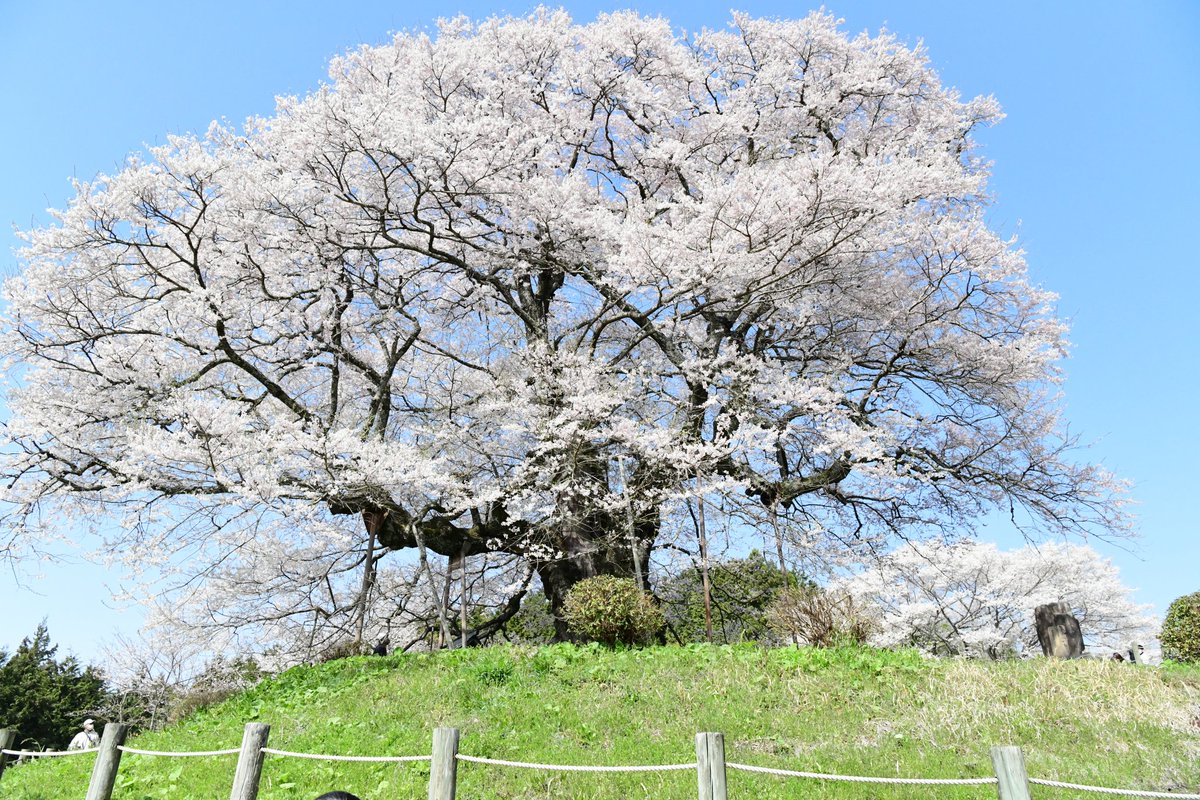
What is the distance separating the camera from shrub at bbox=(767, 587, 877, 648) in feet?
33.8

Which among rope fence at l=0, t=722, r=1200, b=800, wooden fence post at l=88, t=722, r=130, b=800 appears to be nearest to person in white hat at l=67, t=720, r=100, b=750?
rope fence at l=0, t=722, r=1200, b=800

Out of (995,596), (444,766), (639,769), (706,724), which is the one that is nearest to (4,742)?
(444,766)

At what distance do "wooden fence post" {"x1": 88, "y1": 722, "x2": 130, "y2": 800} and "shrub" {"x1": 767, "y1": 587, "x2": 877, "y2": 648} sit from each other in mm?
8031

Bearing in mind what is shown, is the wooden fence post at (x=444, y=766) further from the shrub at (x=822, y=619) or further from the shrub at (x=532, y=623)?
the shrub at (x=532, y=623)

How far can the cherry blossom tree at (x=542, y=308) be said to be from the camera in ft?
40.2

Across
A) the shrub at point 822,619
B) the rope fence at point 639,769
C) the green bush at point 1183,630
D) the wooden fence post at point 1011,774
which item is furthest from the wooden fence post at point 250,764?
the green bush at point 1183,630

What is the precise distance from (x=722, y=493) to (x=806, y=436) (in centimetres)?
259

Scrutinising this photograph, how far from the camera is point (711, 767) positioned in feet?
15.6

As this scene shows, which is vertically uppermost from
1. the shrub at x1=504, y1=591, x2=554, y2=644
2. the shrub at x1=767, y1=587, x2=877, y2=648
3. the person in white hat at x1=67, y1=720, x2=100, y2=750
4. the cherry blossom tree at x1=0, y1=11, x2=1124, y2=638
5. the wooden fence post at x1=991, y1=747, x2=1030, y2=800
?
the cherry blossom tree at x1=0, y1=11, x2=1124, y2=638

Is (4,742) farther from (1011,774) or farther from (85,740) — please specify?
(1011,774)

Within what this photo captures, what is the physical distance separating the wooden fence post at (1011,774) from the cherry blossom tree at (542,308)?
26.1 feet

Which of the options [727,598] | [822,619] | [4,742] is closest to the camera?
[4,742]

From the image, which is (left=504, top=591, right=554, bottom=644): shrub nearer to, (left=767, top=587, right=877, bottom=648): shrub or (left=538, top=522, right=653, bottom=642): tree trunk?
(left=538, top=522, right=653, bottom=642): tree trunk

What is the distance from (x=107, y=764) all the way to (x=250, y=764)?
1.84 m
